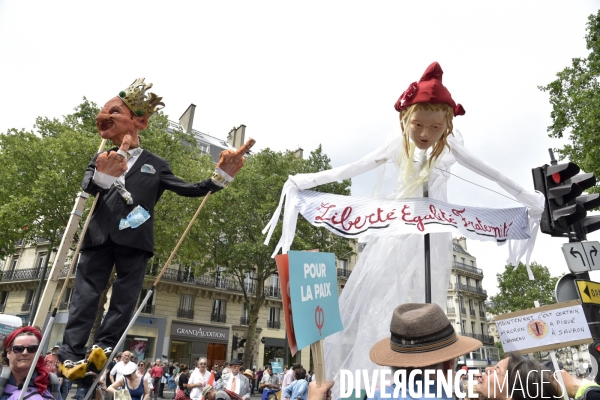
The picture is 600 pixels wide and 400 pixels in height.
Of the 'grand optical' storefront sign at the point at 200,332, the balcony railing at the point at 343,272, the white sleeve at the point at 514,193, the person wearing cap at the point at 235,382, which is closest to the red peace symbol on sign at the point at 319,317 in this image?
the white sleeve at the point at 514,193

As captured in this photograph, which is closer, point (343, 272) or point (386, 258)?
point (386, 258)

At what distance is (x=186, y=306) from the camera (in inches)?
1133

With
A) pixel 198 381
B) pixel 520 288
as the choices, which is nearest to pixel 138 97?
pixel 198 381

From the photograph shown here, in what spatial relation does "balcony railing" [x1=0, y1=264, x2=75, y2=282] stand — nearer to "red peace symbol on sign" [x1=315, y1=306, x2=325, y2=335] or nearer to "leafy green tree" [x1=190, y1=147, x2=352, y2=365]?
"leafy green tree" [x1=190, y1=147, x2=352, y2=365]

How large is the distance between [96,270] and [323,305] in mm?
1621

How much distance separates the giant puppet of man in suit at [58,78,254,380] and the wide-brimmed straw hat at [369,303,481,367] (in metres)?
1.70

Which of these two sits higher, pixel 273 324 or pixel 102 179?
pixel 273 324

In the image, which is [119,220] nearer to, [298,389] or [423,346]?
[423,346]

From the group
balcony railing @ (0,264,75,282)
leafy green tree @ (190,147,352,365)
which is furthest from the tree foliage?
balcony railing @ (0,264,75,282)

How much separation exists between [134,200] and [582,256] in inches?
198

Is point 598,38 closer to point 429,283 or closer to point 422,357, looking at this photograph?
point 429,283

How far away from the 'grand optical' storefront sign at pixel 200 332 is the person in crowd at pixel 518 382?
1086 inches

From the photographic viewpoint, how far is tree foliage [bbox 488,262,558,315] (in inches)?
1447

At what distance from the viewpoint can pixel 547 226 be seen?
17.3 ft
